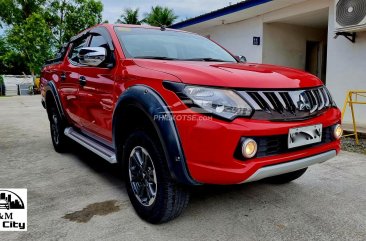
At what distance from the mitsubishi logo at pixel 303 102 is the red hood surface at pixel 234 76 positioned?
8 cm

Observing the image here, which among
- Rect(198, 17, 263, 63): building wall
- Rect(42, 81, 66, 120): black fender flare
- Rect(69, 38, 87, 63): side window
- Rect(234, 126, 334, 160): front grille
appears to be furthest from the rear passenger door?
Rect(198, 17, 263, 63): building wall

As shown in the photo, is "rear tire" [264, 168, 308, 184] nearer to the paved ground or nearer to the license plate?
the paved ground

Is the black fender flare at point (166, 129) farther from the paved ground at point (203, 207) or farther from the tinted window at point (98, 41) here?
the tinted window at point (98, 41)

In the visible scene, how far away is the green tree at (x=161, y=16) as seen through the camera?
27.6 metres

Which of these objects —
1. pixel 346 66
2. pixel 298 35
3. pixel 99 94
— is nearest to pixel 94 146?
pixel 99 94

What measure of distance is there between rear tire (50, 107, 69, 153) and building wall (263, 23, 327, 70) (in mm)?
6406

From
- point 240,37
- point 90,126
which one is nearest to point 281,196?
point 90,126

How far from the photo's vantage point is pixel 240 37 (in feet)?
32.8

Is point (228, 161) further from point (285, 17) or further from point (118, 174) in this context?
point (285, 17)

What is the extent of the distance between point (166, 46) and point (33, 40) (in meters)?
27.8

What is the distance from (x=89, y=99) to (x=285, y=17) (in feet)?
21.8

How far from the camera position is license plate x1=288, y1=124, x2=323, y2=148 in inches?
89.9

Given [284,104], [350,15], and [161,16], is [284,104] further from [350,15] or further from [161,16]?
[161,16]

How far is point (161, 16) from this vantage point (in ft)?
90.5
